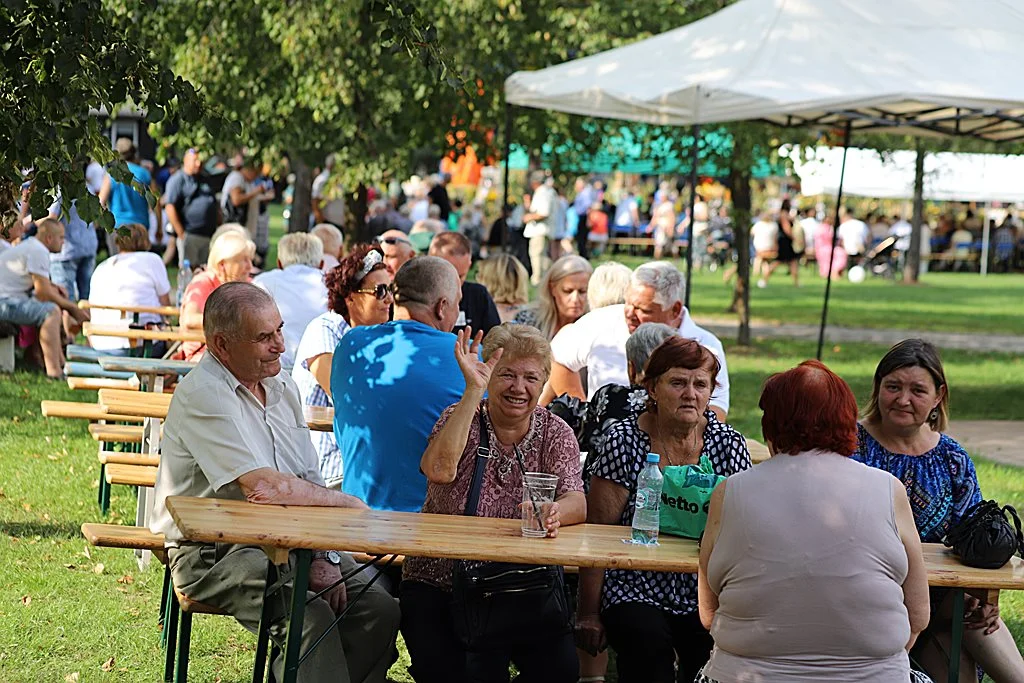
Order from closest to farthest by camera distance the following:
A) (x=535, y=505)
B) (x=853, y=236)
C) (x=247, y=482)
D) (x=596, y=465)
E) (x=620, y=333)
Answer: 1. (x=535, y=505)
2. (x=247, y=482)
3. (x=596, y=465)
4. (x=620, y=333)
5. (x=853, y=236)

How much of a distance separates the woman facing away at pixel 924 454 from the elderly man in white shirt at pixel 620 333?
4.83 feet

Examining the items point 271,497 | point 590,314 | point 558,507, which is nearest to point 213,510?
point 271,497

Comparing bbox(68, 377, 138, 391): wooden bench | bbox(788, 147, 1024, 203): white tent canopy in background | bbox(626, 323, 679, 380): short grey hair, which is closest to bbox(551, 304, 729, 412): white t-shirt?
bbox(626, 323, 679, 380): short grey hair

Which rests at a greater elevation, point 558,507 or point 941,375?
point 941,375

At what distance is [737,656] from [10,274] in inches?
362

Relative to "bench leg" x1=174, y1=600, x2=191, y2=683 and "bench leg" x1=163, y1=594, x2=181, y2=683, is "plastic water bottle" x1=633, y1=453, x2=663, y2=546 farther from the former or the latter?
"bench leg" x1=163, y1=594, x2=181, y2=683

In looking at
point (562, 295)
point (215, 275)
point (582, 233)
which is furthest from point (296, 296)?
point (582, 233)

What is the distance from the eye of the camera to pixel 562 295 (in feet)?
25.1

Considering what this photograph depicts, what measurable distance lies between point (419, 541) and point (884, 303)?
23914 mm

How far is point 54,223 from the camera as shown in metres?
11.4

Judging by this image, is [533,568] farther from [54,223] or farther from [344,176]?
[344,176]

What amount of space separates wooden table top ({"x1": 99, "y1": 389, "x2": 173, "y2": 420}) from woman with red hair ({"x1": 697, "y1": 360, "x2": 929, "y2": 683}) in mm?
3206

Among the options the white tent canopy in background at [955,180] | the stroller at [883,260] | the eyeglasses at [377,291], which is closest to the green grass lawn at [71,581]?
the eyeglasses at [377,291]

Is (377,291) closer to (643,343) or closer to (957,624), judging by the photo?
(643,343)
